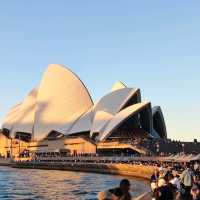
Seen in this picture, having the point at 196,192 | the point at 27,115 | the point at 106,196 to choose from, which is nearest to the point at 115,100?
the point at 27,115

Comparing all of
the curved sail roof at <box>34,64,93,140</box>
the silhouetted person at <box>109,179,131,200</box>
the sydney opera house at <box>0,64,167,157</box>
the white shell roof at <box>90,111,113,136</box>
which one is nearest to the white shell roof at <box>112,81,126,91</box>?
the sydney opera house at <box>0,64,167,157</box>

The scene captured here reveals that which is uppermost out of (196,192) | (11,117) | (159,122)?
(11,117)

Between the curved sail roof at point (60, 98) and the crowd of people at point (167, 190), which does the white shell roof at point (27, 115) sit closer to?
the curved sail roof at point (60, 98)

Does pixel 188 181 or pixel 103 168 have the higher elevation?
pixel 103 168

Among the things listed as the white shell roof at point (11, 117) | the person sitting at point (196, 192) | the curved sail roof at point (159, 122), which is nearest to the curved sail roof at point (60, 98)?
the curved sail roof at point (159, 122)

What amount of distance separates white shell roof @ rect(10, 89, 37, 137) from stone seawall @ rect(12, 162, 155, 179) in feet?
38.2

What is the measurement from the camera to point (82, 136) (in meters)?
88.3

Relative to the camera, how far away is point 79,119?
3418 inches

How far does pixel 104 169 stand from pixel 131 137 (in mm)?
20439

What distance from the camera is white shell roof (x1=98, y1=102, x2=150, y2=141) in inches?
3049

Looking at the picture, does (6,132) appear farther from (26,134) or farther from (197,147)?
(197,147)

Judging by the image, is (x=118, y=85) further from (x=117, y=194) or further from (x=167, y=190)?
(x=117, y=194)

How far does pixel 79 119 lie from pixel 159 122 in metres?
13.8

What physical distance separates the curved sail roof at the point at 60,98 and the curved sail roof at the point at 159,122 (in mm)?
11018
